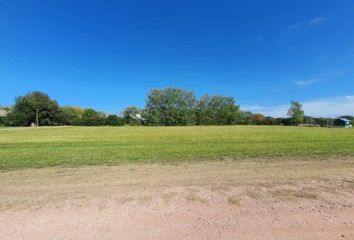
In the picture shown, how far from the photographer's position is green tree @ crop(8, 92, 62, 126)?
69.3 m

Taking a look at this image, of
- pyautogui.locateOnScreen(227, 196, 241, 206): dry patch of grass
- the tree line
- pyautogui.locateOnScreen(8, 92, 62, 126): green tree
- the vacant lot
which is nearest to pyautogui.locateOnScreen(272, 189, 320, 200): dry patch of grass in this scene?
the vacant lot

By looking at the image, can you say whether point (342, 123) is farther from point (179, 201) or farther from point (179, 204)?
point (179, 204)

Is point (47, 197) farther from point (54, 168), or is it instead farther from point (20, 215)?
point (54, 168)

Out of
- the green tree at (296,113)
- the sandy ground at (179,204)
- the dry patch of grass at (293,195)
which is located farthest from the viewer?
the green tree at (296,113)

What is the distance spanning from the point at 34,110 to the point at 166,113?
113 feet

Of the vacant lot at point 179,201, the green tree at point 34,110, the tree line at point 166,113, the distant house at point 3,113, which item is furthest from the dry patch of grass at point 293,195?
the distant house at point 3,113

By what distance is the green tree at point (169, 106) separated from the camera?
75500mm

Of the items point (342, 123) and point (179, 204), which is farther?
point (342, 123)

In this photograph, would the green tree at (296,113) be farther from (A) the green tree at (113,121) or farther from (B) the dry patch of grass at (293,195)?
(B) the dry patch of grass at (293,195)

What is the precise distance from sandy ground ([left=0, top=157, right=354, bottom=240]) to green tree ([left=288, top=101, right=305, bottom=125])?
6703 cm

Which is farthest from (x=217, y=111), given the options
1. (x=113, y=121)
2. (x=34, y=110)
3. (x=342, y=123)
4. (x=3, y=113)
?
(x=3, y=113)

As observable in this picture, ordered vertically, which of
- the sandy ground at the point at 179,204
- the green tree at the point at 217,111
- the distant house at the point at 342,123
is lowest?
the sandy ground at the point at 179,204

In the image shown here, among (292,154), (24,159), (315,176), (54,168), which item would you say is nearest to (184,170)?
(315,176)

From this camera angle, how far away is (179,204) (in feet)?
15.3
